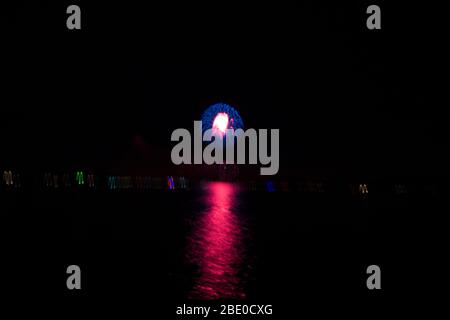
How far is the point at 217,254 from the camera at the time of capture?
1805 cm

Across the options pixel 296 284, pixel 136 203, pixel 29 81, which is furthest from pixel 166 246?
pixel 29 81

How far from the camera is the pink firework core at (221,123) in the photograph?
65.6 m

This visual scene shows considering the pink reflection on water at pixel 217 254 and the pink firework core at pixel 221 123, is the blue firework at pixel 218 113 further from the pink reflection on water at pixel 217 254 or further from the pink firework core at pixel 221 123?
the pink reflection on water at pixel 217 254

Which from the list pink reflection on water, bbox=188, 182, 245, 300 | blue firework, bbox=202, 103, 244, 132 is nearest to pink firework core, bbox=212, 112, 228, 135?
blue firework, bbox=202, 103, 244, 132

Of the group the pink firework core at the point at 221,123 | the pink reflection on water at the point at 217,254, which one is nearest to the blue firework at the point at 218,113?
the pink firework core at the point at 221,123

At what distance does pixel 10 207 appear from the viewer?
24.6 metres

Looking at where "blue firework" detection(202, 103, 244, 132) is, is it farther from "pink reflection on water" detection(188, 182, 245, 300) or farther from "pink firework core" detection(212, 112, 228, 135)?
"pink reflection on water" detection(188, 182, 245, 300)

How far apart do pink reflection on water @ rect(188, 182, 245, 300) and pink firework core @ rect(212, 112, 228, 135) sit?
35494 mm

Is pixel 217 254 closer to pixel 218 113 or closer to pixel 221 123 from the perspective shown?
pixel 218 113

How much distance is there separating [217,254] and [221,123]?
1935 inches

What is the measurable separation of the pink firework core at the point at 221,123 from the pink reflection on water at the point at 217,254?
116 ft

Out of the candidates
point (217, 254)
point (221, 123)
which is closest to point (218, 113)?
point (221, 123)

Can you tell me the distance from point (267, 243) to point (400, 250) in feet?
14.1
